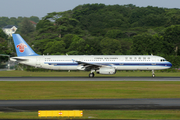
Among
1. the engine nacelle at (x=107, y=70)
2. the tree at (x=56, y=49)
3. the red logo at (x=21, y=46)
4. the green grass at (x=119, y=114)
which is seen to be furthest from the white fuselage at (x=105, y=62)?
the tree at (x=56, y=49)

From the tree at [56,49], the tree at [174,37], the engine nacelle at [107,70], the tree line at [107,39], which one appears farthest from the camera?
the tree at [56,49]

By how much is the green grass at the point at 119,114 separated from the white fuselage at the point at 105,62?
29.4 m

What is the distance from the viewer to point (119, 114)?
17.0 m

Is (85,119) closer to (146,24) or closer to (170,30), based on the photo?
(170,30)

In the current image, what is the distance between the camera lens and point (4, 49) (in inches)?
4045

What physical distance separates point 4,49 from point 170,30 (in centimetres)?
6499

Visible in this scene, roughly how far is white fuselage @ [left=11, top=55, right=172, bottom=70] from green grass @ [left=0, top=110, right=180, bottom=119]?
29381mm

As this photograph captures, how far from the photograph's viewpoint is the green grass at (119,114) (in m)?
16.2

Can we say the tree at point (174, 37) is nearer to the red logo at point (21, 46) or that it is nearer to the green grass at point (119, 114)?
the red logo at point (21, 46)

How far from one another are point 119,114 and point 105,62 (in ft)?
99.6

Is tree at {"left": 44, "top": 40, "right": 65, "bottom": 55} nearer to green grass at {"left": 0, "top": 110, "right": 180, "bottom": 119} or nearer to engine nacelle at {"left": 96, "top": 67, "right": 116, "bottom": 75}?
engine nacelle at {"left": 96, "top": 67, "right": 116, "bottom": 75}

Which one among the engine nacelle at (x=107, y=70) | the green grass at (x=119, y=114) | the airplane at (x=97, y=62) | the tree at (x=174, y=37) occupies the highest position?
the tree at (x=174, y=37)

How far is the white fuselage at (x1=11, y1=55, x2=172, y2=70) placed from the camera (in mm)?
47188

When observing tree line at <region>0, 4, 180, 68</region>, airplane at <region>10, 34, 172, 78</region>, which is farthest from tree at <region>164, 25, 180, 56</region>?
airplane at <region>10, 34, 172, 78</region>
